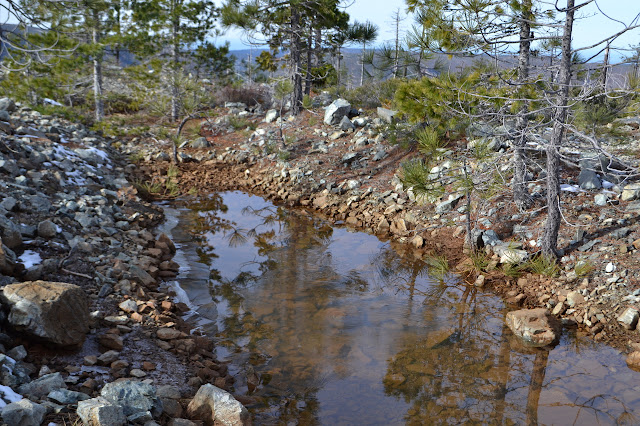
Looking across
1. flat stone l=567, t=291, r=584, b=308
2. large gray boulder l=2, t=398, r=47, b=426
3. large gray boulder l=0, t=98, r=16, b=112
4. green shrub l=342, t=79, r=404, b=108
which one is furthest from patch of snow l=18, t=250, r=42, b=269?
green shrub l=342, t=79, r=404, b=108

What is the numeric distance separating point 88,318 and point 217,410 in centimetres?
174

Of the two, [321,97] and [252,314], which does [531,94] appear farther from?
[321,97]

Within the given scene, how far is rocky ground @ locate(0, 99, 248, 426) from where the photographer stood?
341cm

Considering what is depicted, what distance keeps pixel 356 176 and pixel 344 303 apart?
5.11 meters

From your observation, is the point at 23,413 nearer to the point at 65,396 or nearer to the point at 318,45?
the point at 65,396

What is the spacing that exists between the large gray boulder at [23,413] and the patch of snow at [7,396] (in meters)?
0.12

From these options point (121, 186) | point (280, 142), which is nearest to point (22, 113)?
point (121, 186)

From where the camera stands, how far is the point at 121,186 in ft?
33.5

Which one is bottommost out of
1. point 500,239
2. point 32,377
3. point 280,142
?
point 32,377

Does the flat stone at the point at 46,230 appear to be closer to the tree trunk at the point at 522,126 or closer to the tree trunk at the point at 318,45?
the tree trunk at the point at 522,126

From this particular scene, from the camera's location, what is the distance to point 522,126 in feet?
24.7

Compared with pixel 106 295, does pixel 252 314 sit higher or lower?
lower

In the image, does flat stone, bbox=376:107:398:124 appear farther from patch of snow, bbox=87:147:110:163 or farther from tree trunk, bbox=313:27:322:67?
patch of snow, bbox=87:147:110:163

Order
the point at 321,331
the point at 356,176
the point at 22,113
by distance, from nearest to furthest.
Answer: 1. the point at 321,331
2. the point at 356,176
3. the point at 22,113
